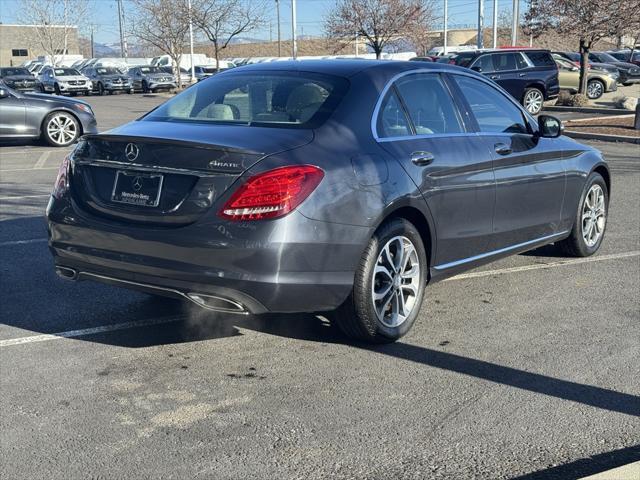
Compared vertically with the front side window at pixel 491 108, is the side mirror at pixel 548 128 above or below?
below

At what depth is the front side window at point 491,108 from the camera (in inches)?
235

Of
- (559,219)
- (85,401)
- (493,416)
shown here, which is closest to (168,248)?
(85,401)

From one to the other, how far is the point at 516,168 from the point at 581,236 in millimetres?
1421

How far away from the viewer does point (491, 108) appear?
6.22 m

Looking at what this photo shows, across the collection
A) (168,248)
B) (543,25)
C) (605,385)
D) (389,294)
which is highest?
(543,25)

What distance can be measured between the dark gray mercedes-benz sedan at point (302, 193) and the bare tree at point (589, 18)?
17.6m

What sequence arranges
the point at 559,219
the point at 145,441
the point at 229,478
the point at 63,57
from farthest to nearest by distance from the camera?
1. the point at 63,57
2. the point at 559,219
3. the point at 145,441
4. the point at 229,478

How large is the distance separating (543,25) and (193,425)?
22915 mm

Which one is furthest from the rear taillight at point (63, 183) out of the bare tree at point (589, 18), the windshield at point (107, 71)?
the windshield at point (107, 71)

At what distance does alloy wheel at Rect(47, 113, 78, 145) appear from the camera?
1692 cm

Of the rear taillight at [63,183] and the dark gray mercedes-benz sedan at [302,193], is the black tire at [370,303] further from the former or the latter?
the rear taillight at [63,183]

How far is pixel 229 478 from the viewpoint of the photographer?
344 cm

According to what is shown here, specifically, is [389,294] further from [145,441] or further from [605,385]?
[145,441]

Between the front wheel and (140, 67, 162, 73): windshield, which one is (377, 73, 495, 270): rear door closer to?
the front wheel
